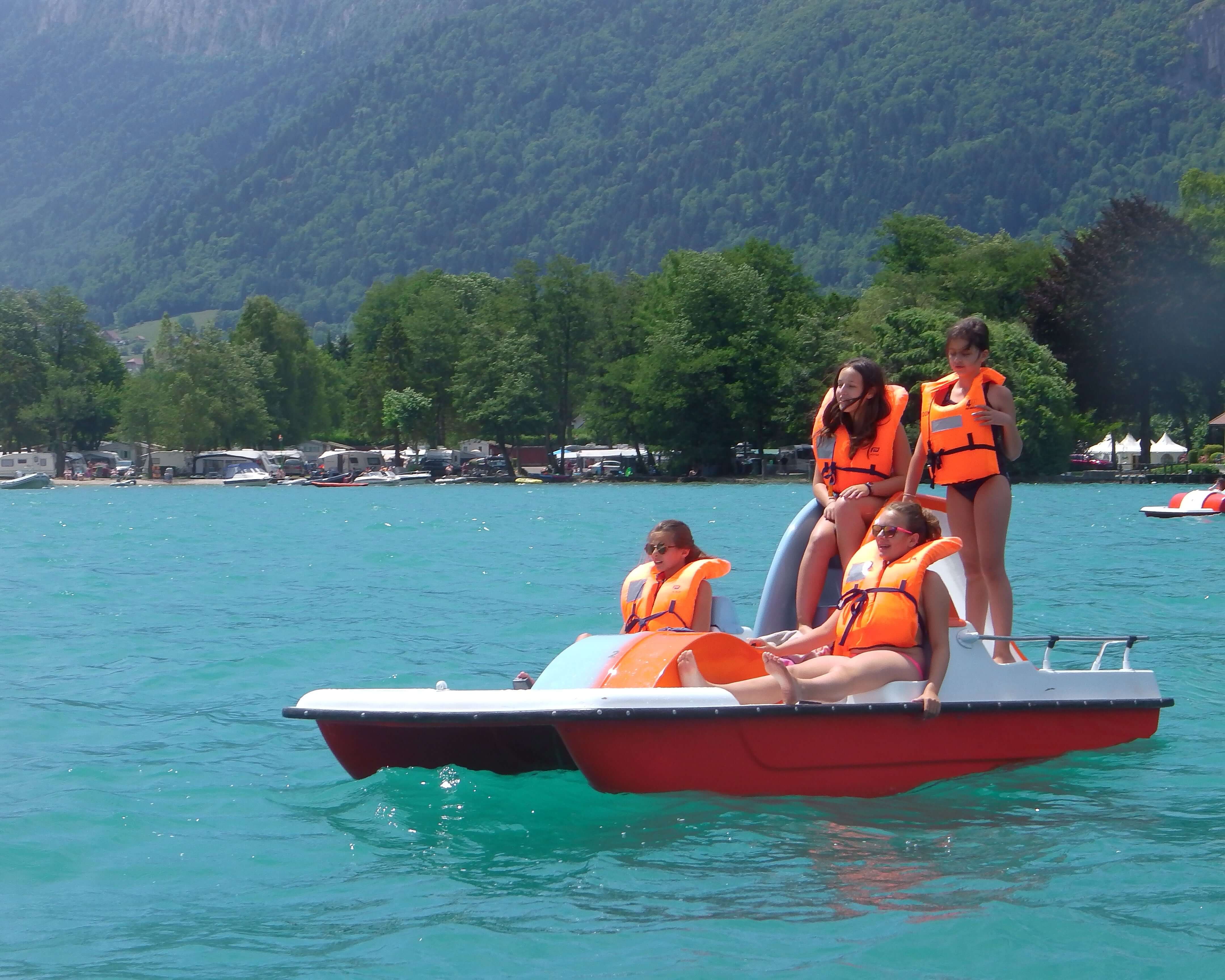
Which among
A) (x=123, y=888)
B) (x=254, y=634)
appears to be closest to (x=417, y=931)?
(x=123, y=888)

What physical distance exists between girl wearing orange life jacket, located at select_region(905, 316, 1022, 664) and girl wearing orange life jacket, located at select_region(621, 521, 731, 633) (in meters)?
1.17

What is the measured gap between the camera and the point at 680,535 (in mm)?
8344

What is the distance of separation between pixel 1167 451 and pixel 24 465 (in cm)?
6356

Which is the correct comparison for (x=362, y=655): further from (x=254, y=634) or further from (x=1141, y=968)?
(x=1141, y=968)

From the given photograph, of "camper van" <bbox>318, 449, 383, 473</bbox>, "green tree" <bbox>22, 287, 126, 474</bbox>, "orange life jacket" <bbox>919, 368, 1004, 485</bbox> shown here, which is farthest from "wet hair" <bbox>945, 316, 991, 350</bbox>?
"green tree" <bbox>22, 287, 126, 474</bbox>

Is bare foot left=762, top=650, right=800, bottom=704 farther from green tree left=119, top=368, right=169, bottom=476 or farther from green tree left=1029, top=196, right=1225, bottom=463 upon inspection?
green tree left=119, top=368, right=169, bottom=476

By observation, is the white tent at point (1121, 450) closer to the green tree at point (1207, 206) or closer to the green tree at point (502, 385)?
the green tree at point (1207, 206)

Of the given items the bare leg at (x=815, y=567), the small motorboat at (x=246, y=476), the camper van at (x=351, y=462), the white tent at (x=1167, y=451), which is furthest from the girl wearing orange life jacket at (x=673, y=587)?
the camper van at (x=351, y=462)

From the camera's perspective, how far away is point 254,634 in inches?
606

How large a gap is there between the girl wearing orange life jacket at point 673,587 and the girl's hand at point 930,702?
3.99ft

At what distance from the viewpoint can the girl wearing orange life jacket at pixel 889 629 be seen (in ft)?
24.4

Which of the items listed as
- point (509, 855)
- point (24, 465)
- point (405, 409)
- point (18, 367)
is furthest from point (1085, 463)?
point (509, 855)

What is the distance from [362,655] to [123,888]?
288 inches

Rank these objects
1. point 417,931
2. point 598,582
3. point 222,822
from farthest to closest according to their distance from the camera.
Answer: point 598,582
point 222,822
point 417,931
